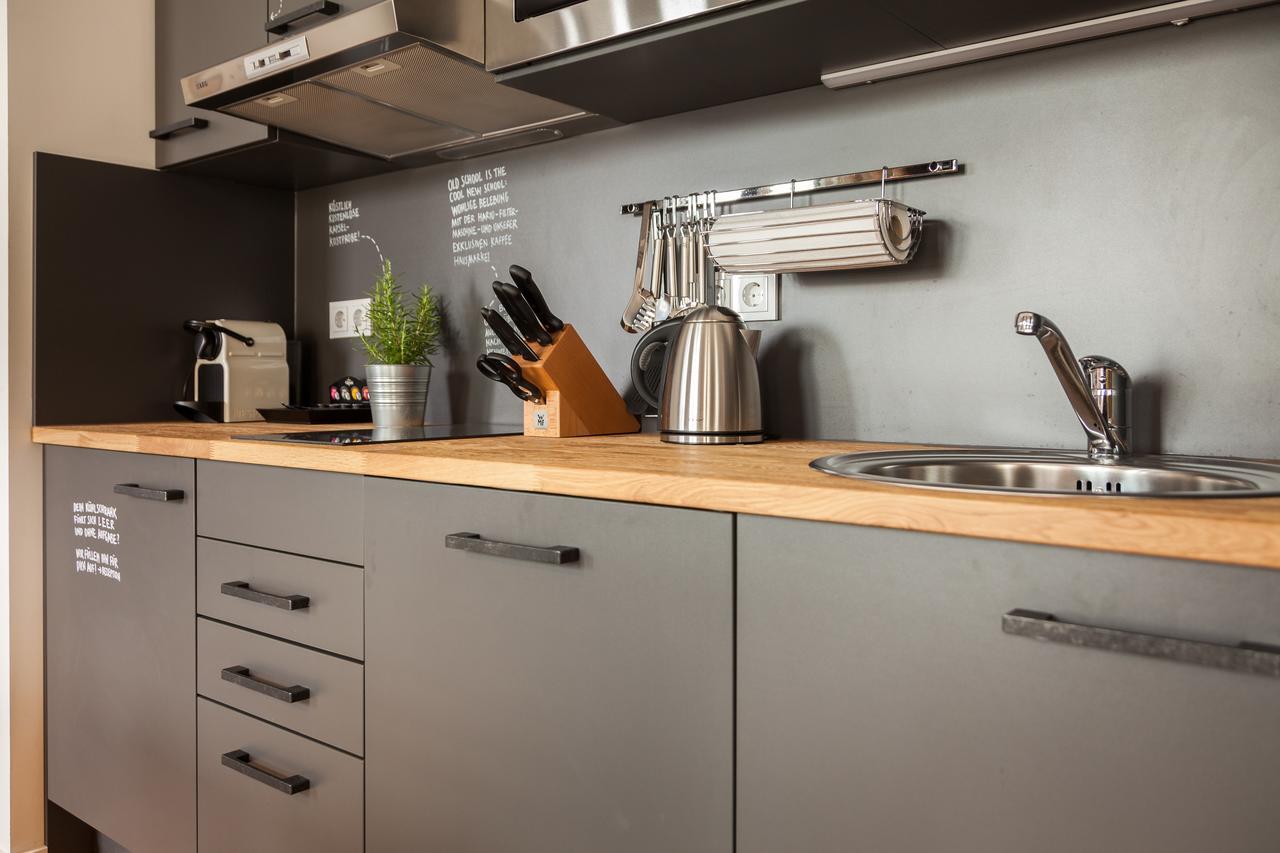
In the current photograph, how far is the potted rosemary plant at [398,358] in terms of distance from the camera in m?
1.91

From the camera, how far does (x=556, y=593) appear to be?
108 cm

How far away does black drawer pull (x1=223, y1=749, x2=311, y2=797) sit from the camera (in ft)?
4.59

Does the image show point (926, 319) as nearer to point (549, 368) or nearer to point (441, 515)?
point (549, 368)

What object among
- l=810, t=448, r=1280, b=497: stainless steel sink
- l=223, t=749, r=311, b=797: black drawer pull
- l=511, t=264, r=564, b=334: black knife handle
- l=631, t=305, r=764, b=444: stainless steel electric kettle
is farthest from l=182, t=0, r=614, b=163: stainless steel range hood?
l=223, t=749, r=311, b=797: black drawer pull

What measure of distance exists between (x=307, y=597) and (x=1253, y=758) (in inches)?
47.0

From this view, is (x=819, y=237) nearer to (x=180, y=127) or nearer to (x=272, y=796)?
(x=272, y=796)

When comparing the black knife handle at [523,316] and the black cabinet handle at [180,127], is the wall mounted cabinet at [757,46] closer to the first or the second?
the black knife handle at [523,316]

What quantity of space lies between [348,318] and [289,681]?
116 centimetres

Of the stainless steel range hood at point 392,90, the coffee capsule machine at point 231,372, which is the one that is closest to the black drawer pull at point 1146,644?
the stainless steel range hood at point 392,90

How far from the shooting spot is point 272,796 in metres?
1.46

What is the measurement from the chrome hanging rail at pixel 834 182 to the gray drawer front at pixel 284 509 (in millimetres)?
785

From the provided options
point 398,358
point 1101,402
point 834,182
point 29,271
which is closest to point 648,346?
point 834,182

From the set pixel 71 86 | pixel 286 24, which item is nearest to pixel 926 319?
pixel 286 24

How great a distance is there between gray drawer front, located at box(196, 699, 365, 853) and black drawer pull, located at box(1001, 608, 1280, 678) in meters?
0.97
